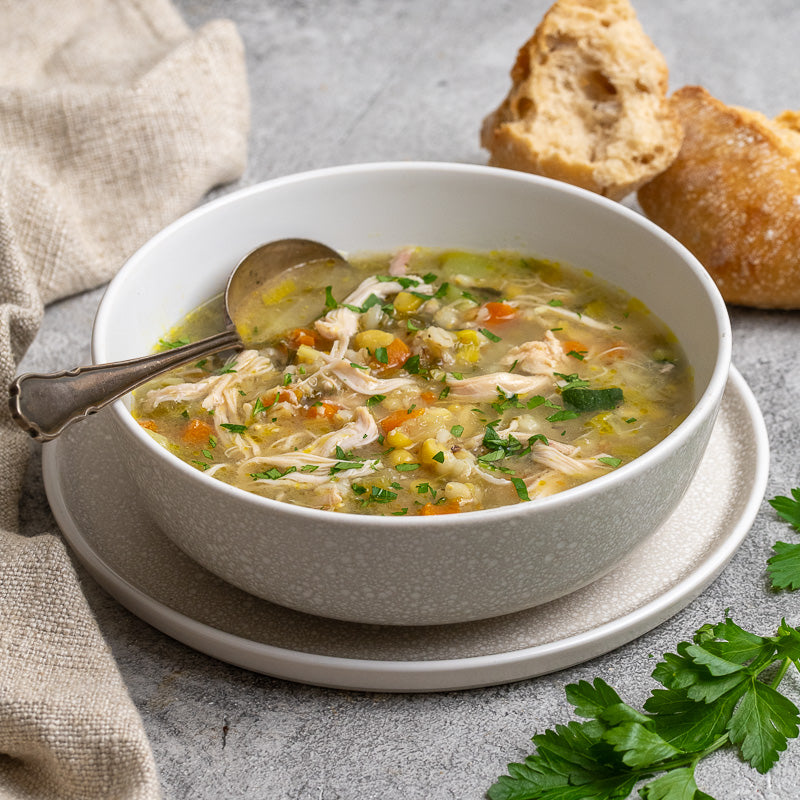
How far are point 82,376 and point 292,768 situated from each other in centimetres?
114

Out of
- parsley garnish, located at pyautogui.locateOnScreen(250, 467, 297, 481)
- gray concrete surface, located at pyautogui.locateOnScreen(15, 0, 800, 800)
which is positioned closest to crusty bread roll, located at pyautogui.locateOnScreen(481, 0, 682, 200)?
gray concrete surface, located at pyautogui.locateOnScreen(15, 0, 800, 800)

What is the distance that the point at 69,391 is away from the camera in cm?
270

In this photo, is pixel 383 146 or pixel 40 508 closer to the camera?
pixel 40 508

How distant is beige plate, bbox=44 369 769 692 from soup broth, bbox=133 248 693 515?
294 millimetres

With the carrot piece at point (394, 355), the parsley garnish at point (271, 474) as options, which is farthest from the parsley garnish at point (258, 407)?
the carrot piece at point (394, 355)

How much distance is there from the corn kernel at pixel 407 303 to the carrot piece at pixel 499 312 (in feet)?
0.81

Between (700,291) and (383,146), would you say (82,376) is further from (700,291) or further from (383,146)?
(383,146)

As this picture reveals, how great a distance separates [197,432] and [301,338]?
59 cm

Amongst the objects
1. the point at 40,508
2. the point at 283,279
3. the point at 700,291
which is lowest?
the point at 40,508

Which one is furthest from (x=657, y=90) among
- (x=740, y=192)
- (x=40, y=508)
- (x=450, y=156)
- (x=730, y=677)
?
(x=40, y=508)

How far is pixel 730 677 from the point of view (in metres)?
2.71

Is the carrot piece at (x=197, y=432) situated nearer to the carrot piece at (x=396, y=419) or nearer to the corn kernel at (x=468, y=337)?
the carrot piece at (x=396, y=419)

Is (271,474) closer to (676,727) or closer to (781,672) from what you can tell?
(676,727)

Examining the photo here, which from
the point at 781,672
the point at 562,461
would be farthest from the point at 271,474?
the point at 781,672
